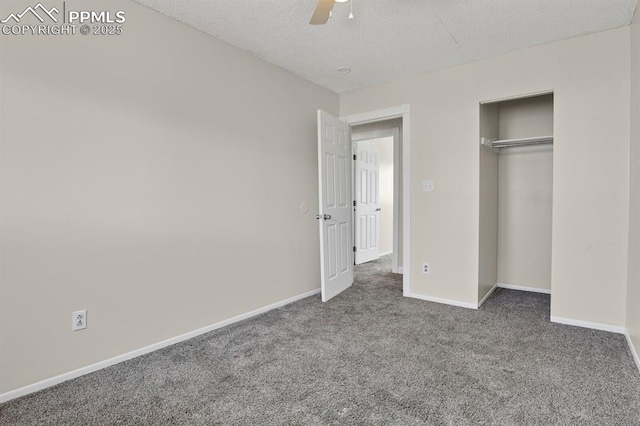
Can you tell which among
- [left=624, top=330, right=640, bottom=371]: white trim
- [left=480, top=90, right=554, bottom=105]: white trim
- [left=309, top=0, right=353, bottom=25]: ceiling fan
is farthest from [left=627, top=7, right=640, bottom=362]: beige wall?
[left=309, top=0, right=353, bottom=25]: ceiling fan

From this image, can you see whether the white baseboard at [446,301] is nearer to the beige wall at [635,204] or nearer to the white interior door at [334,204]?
the white interior door at [334,204]

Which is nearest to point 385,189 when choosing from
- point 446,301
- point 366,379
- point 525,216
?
point 525,216

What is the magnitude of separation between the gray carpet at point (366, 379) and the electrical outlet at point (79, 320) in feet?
1.03

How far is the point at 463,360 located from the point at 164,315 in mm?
2117

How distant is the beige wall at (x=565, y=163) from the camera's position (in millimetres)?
2684

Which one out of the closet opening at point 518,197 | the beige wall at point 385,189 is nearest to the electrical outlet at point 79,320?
the closet opening at point 518,197

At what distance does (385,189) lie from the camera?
6414 millimetres

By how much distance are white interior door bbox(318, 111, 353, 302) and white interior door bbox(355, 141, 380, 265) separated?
1.45 meters

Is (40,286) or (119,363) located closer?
(40,286)

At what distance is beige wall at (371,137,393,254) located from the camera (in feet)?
20.8

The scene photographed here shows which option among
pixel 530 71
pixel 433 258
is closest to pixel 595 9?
pixel 530 71

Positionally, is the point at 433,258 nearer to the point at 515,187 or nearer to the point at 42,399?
the point at 515,187

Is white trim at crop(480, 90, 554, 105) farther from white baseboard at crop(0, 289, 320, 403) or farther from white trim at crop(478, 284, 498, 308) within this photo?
white baseboard at crop(0, 289, 320, 403)

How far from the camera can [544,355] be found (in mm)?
2328
